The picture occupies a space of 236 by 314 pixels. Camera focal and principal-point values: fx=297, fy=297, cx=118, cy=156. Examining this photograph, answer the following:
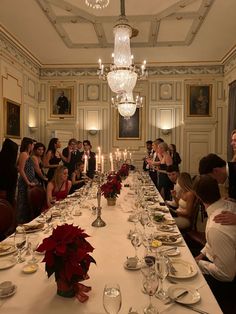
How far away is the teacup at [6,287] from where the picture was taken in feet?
5.09

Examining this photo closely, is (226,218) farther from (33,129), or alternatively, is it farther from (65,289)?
(33,129)

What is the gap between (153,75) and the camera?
394 inches

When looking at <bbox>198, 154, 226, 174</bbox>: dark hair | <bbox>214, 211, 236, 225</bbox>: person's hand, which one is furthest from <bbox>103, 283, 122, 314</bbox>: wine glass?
<bbox>198, 154, 226, 174</bbox>: dark hair

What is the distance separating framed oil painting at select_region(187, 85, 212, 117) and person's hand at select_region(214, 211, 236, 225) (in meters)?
8.07

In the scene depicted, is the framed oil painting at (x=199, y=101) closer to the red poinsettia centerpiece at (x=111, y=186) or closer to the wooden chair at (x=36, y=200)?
the red poinsettia centerpiece at (x=111, y=186)

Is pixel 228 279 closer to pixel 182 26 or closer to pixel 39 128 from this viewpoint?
pixel 182 26

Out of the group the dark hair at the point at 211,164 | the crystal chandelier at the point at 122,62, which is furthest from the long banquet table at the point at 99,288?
the crystal chandelier at the point at 122,62

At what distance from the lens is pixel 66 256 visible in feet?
4.66

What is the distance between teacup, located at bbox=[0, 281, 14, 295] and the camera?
1550mm

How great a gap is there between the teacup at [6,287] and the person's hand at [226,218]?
1488 mm

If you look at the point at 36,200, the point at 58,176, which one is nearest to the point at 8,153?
the point at 58,176

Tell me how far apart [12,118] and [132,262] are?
6.95 m

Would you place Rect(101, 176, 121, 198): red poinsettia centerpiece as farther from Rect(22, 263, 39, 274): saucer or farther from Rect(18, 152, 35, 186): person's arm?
Rect(18, 152, 35, 186): person's arm

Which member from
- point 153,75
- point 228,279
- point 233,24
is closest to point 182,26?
point 233,24
